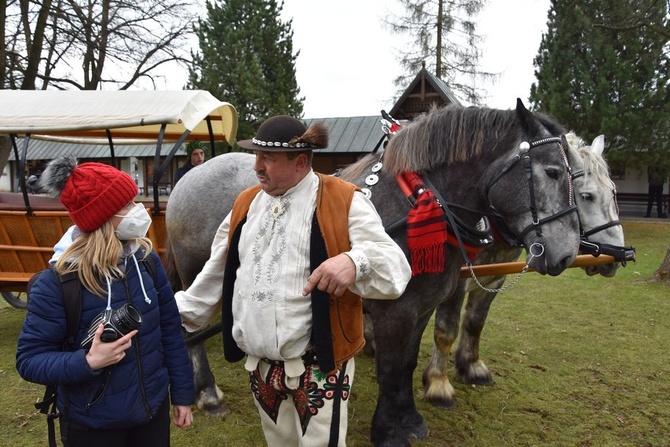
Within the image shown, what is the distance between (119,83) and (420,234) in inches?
576

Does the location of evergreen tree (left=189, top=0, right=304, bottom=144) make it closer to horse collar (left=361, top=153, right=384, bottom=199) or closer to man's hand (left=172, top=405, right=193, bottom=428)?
horse collar (left=361, top=153, right=384, bottom=199)

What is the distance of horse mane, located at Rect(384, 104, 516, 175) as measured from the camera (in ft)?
8.50

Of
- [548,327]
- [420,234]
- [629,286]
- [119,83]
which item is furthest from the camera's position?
[119,83]

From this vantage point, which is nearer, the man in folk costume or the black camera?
the black camera

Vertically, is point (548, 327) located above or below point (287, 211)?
below

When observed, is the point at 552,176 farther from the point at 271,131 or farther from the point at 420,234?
the point at 271,131

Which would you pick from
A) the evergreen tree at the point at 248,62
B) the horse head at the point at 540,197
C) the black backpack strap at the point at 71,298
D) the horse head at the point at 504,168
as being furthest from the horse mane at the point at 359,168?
the evergreen tree at the point at 248,62

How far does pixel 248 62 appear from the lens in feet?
58.9

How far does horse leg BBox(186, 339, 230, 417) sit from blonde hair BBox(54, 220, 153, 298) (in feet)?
6.31

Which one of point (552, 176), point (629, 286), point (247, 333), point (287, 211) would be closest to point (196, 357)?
point (247, 333)

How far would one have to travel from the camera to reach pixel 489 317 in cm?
590

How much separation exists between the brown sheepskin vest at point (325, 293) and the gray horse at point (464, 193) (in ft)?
2.49

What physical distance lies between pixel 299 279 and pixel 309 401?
473 millimetres

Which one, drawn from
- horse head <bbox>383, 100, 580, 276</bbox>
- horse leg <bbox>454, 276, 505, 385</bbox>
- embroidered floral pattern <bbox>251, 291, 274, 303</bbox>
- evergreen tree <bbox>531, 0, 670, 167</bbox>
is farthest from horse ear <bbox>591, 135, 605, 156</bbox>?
evergreen tree <bbox>531, 0, 670, 167</bbox>
